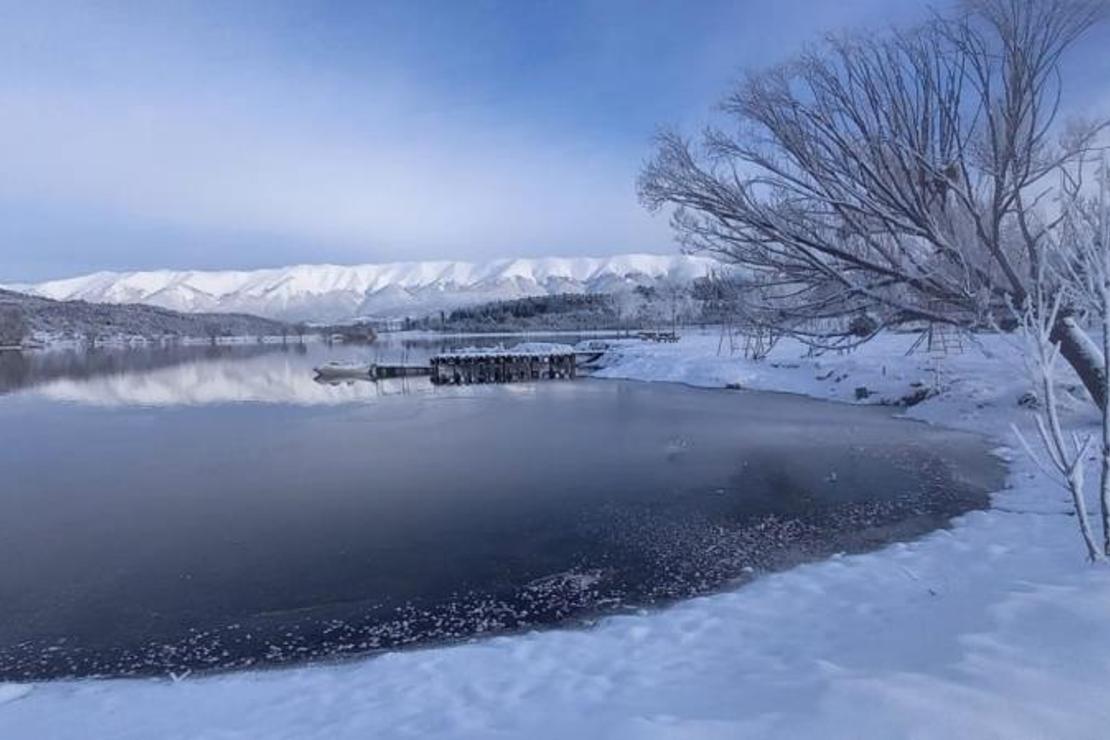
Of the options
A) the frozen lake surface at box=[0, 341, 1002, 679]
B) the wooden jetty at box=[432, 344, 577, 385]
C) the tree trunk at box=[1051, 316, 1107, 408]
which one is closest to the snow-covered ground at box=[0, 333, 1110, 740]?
the frozen lake surface at box=[0, 341, 1002, 679]

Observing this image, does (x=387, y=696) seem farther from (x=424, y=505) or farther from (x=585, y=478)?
(x=585, y=478)

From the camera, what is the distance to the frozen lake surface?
273 inches

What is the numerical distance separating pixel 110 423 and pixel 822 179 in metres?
22.9

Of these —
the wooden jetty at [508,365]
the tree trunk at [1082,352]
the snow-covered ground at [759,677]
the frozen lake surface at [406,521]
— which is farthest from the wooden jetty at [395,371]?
the snow-covered ground at [759,677]

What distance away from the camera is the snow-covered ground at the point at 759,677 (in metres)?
3.47

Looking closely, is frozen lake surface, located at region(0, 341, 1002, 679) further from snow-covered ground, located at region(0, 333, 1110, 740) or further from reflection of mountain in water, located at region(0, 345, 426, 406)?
reflection of mountain in water, located at region(0, 345, 426, 406)

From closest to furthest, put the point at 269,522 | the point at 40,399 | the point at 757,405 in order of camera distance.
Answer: the point at 269,522 < the point at 757,405 < the point at 40,399

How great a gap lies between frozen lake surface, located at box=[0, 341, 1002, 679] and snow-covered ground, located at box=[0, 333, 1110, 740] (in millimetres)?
694

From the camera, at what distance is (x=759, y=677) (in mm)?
4629

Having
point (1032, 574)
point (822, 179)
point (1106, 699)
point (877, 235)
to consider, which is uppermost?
point (822, 179)

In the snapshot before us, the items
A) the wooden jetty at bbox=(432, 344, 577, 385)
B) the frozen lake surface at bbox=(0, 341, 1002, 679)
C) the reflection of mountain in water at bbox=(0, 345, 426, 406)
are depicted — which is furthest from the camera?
the wooden jetty at bbox=(432, 344, 577, 385)

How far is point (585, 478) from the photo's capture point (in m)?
13.1

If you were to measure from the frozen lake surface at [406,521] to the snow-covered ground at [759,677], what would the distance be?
0.69m

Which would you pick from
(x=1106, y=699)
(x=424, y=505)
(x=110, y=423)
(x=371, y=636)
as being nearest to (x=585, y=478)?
(x=424, y=505)
